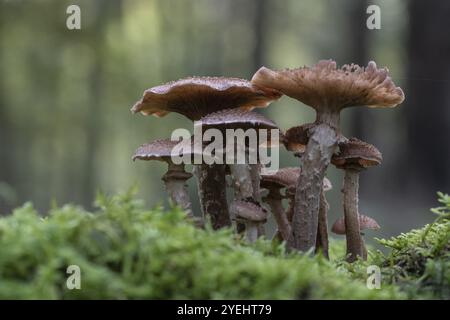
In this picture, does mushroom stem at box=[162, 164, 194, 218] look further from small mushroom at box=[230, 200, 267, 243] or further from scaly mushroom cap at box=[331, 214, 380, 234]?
scaly mushroom cap at box=[331, 214, 380, 234]

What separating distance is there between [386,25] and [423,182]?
7.08m

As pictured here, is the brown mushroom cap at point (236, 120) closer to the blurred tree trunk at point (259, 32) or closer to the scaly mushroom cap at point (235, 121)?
the scaly mushroom cap at point (235, 121)

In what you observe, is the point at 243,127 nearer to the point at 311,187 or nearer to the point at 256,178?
the point at 256,178

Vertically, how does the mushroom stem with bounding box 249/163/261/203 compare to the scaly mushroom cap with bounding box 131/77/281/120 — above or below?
below

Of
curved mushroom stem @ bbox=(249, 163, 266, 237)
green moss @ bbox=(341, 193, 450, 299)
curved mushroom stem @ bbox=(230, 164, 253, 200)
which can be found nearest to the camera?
green moss @ bbox=(341, 193, 450, 299)

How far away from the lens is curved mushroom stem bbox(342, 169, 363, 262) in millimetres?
3111

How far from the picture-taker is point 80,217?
73.0 inches

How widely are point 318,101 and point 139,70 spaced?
40.3 ft

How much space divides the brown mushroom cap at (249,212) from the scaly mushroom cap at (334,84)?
693mm

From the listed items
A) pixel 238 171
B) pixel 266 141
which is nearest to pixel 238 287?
pixel 238 171

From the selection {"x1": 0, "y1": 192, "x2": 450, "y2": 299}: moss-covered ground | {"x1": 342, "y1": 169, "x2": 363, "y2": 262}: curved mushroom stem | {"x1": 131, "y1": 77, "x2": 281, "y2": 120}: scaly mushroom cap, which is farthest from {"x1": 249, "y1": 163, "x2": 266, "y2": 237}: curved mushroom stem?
{"x1": 0, "y1": 192, "x2": 450, "y2": 299}: moss-covered ground

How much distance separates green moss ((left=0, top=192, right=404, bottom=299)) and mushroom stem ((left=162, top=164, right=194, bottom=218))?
953 millimetres

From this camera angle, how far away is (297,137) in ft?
10.1
